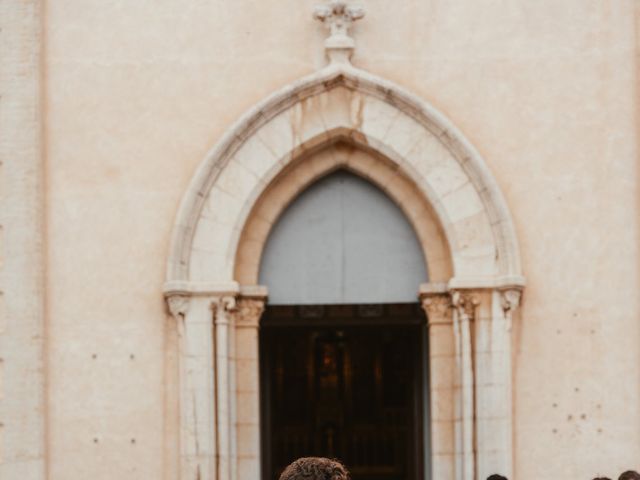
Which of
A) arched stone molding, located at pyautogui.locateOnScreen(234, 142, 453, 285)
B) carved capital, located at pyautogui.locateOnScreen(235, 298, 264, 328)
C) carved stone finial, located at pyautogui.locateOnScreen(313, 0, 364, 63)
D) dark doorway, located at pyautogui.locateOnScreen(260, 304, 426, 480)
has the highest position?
carved stone finial, located at pyautogui.locateOnScreen(313, 0, 364, 63)

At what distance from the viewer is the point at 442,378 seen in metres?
15.3

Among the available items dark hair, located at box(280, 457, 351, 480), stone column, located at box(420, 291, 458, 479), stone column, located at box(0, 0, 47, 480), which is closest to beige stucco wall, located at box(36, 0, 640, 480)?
stone column, located at box(0, 0, 47, 480)

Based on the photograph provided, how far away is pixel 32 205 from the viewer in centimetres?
1493

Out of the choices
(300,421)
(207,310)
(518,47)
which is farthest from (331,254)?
(300,421)

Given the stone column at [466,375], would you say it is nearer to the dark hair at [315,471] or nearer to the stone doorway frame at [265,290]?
the stone doorway frame at [265,290]

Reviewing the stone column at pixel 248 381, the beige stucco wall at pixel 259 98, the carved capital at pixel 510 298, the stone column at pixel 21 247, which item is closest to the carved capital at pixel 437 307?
the carved capital at pixel 510 298

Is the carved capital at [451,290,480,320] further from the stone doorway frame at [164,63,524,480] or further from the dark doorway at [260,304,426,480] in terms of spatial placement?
the dark doorway at [260,304,426,480]

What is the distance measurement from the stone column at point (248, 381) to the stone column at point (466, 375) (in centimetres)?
164

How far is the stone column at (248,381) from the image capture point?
601 inches

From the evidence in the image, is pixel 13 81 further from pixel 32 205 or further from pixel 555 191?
pixel 555 191

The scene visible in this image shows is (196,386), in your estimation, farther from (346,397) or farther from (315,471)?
(315,471)

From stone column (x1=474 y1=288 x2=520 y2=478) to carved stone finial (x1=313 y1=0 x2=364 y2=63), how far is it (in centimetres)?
227

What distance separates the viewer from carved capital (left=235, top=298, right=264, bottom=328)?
1527cm

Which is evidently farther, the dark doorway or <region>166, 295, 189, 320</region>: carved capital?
the dark doorway
